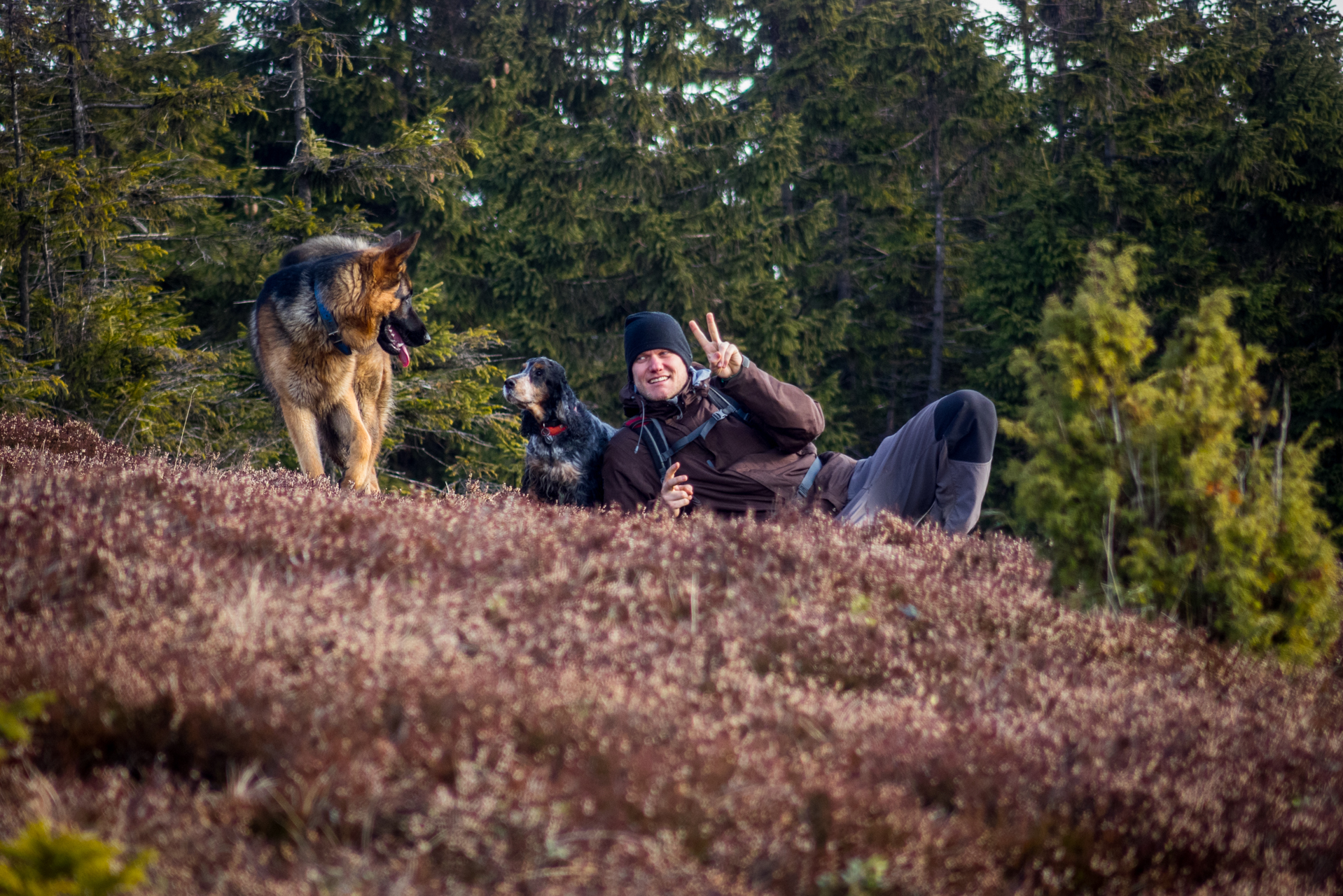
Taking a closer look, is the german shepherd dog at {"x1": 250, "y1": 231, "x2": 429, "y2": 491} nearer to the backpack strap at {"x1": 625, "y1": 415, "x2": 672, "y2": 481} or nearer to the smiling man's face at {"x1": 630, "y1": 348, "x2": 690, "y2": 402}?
the smiling man's face at {"x1": 630, "y1": 348, "x2": 690, "y2": 402}

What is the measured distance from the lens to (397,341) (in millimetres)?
8328

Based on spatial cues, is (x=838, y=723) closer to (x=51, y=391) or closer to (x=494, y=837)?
(x=494, y=837)

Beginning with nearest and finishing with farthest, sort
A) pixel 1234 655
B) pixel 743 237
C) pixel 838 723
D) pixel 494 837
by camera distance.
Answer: pixel 494 837, pixel 838 723, pixel 1234 655, pixel 743 237

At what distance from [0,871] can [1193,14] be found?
25111 millimetres

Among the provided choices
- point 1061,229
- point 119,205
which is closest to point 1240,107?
point 1061,229

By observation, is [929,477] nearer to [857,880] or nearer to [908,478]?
[908,478]

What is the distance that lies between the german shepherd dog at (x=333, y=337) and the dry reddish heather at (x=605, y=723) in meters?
3.74

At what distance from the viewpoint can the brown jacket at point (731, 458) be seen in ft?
21.6

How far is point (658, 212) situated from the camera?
20391 mm

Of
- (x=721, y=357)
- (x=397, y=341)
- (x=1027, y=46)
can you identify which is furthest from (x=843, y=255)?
(x=721, y=357)

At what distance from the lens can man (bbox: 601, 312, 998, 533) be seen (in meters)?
6.38

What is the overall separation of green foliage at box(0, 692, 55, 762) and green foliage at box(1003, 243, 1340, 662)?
362cm

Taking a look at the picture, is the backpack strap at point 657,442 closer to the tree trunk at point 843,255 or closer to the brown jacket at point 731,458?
the brown jacket at point 731,458

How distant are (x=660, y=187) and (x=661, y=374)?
14.0m
